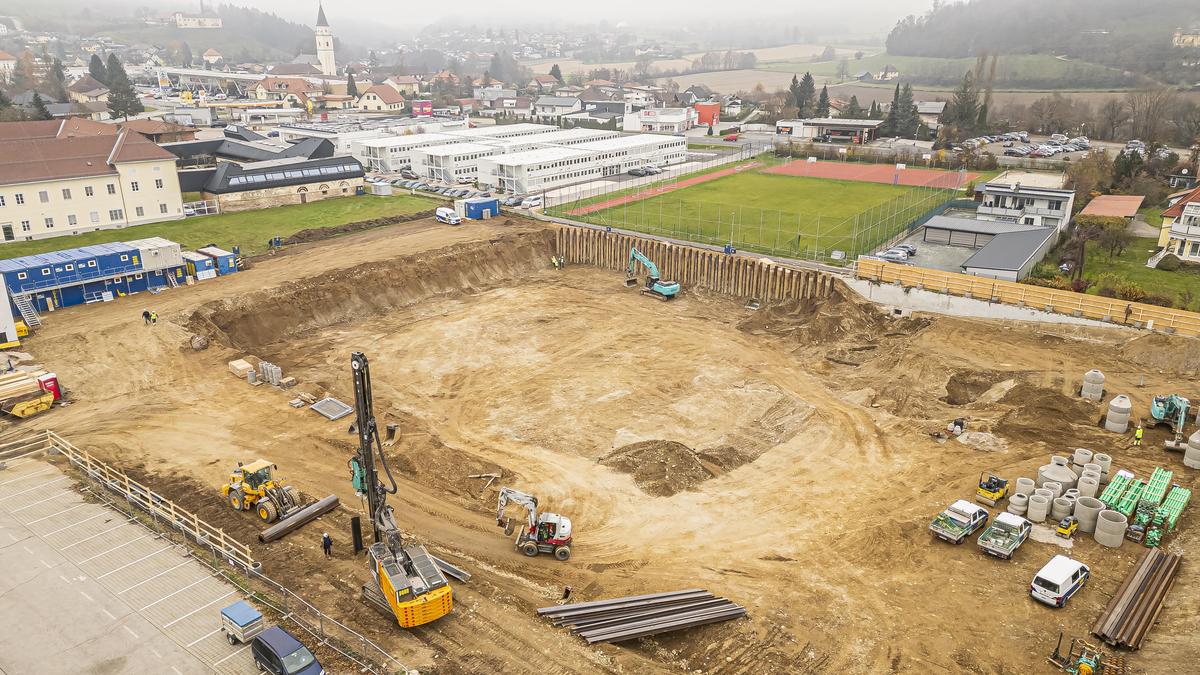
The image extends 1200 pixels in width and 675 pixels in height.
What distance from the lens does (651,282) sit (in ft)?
165

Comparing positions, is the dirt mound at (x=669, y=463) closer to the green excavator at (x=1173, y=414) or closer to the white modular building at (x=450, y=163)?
the green excavator at (x=1173, y=414)

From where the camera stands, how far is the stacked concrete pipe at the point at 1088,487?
24875 mm

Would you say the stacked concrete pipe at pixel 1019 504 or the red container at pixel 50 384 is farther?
the red container at pixel 50 384

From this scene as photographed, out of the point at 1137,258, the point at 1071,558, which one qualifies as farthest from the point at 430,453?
the point at 1137,258

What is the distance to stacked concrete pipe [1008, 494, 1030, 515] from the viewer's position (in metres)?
25.0

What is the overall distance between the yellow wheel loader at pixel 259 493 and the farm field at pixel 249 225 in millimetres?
31373

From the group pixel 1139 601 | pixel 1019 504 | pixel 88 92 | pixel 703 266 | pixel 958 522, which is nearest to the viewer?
pixel 1139 601

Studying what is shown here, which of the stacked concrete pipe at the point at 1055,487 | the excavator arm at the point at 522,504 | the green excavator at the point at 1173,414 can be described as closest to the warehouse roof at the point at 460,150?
the excavator arm at the point at 522,504

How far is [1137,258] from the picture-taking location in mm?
49656

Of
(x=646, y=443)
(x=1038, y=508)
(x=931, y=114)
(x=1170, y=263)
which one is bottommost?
(x=646, y=443)

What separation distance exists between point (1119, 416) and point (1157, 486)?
5.38 m

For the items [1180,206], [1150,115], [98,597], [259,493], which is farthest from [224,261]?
[1150,115]

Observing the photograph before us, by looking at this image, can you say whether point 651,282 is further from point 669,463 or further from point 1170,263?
point 1170,263

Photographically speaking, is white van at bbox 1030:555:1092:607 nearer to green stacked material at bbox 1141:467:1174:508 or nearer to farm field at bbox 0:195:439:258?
green stacked material at bbox 1141:467:1174:508
